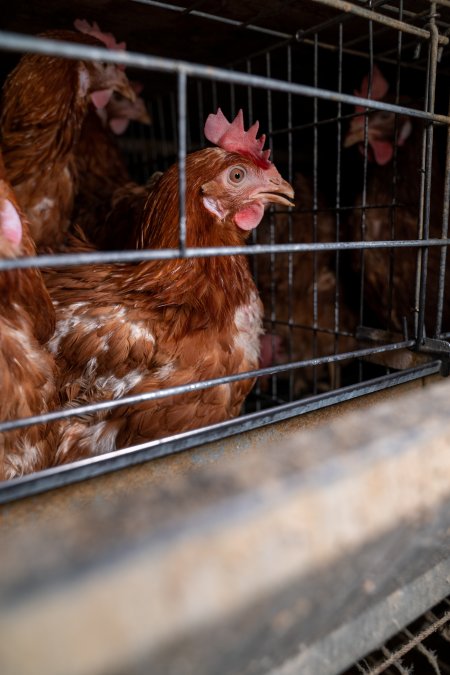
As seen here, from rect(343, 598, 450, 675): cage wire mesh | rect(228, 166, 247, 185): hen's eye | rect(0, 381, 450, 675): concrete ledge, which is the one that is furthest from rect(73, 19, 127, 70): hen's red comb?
rect(343, 598, 450, 675): cage wire mesh

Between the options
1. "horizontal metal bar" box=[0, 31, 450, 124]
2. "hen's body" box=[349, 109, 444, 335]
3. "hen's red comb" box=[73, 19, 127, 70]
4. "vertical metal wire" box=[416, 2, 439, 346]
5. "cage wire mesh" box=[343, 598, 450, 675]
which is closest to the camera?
"horizontal metal bar" box=[0, 31, 450, 124]

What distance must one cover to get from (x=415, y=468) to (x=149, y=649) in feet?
0.92

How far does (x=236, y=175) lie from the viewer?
116cm

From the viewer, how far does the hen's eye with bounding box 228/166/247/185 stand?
45.4 inches

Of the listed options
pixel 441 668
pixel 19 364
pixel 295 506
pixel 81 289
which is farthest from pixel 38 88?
pixel 441 668

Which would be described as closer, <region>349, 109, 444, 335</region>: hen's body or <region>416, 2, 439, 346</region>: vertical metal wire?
<region>416, 2, 439, 346</region>: vertical metal wire

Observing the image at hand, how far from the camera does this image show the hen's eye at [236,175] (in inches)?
45.4

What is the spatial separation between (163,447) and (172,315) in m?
0.46

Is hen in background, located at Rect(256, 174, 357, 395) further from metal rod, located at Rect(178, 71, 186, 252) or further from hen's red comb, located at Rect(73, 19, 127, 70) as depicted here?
metal rod, located at Rect(178, 71, 186, 252)

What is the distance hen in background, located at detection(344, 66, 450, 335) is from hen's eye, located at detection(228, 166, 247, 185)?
71cm

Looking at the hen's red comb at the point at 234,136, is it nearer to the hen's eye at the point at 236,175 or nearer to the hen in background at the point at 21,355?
the hen's eye at the point at 236,175

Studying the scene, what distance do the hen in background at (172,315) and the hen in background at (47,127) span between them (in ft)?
1.44

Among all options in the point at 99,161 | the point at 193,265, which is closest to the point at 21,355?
the point at 193,265

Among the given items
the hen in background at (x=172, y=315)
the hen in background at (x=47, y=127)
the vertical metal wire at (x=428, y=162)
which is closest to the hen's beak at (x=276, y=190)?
the hen in background at (x=172, y=315)
